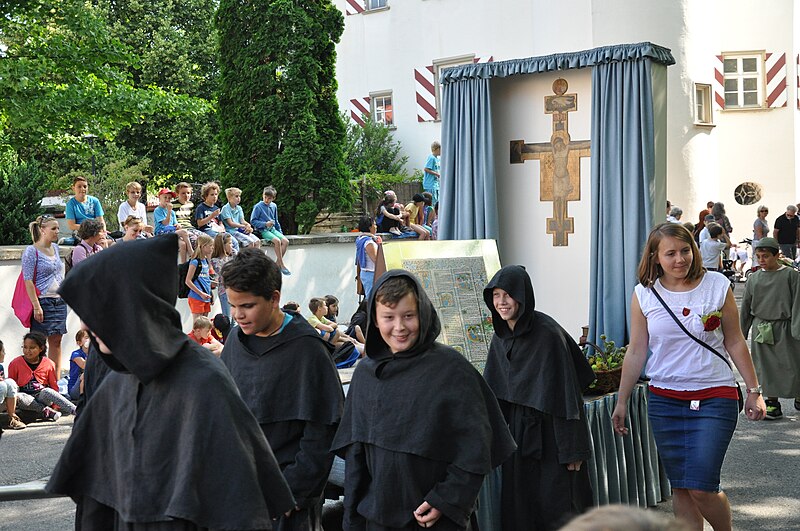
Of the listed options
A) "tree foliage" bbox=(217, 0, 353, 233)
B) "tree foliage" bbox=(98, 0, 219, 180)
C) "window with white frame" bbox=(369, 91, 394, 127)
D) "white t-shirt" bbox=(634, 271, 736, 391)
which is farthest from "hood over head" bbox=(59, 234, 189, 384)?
"tree foliage" bbox=(98, 0, 219, 180)

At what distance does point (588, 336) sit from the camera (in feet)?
29.1

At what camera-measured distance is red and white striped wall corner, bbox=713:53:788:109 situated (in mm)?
26141

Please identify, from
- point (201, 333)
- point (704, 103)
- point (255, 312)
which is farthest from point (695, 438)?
point (704, 103)

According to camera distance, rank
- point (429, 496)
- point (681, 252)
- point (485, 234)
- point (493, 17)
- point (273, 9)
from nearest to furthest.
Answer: point (429, 496) → point (681, 252) → point (485, 234) → point (273, 9) → point (493, 17)

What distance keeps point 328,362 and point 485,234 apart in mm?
4646

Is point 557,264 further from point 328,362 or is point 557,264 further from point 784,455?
point 328,362

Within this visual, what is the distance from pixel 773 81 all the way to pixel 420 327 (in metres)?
24.3

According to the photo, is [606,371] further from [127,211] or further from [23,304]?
[127,211]

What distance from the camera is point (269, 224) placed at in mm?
15945

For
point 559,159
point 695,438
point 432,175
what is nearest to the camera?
point 695,438

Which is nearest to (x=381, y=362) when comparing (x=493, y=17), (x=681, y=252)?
(x=681, y=252)

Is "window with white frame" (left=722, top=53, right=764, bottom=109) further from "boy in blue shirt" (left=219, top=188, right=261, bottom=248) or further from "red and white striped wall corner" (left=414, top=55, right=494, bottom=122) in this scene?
"boy in blue shirt" (left=219, top=188, right=261, bottom=248)

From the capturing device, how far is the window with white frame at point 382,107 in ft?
95.7

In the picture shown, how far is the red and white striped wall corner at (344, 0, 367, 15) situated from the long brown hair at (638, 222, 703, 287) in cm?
2464
